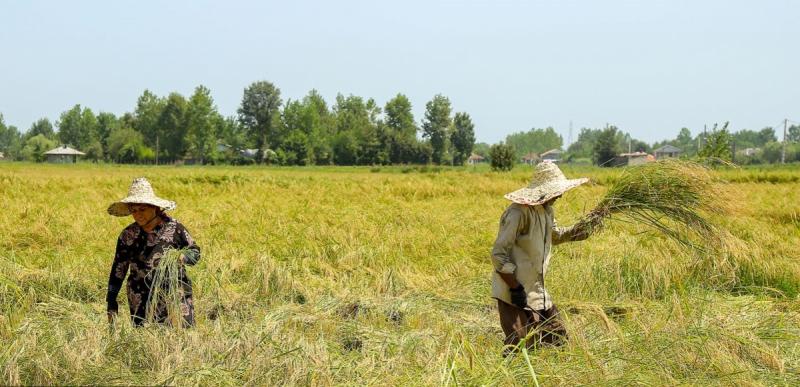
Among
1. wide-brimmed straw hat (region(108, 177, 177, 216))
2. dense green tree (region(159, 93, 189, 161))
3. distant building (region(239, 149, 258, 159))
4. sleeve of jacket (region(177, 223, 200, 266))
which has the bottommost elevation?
sleeve of jacket (region(177, 223, 200, 266))

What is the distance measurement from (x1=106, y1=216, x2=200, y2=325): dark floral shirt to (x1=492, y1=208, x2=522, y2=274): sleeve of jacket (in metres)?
1.49

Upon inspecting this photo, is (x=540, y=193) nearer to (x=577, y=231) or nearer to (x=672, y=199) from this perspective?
(x=577, y=231)

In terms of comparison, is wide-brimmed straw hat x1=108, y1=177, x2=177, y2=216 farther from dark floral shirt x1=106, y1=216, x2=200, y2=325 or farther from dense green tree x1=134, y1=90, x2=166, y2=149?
dense green tree x1=134, y1=90, x2=166, y2=149

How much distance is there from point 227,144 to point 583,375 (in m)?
70.7

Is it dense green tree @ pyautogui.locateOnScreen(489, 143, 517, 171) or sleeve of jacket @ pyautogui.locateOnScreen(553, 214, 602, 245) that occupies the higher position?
dense green tree @ pyautogui.locateOnScreen(489, 143, 517, 171)

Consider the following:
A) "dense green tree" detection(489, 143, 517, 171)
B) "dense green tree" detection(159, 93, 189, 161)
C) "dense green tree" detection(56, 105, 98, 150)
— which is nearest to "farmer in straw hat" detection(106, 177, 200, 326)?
"dense green tree" detection(489, 143, 517, 171)

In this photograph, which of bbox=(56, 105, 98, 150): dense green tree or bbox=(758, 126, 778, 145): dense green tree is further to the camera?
bbox=(758, 126, 778, 145): dense green tree

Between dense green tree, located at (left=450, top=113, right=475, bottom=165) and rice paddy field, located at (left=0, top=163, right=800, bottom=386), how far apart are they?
204 ft

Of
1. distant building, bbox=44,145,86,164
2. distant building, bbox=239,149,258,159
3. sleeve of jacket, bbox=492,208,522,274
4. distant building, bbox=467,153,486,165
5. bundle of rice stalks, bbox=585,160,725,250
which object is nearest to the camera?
sleeve of jacket, bbox=492,208,522,274

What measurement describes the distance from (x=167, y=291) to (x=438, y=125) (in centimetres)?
6702

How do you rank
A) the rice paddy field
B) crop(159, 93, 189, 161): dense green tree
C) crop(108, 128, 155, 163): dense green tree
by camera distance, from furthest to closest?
crop(159, 93, 189, 161): dense green tree < crop(108, 128, 155, 163): dense green tree < the rice paddy field

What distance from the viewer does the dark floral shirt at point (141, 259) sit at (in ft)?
12.0

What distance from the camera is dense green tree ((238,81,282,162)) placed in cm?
6431

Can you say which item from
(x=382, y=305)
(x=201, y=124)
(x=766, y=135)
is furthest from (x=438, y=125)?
(x=766, y=135)
